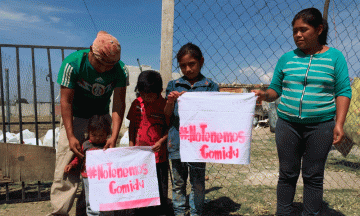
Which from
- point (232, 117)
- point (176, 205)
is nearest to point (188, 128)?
point (232, 117)

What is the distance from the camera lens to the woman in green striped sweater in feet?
6.11

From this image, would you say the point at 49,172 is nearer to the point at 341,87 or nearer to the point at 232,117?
the point at 232,117

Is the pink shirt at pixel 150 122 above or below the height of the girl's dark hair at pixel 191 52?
below

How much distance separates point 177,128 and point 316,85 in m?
1.15

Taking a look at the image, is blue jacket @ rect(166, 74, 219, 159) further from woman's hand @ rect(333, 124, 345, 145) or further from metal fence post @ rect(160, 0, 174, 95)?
woman's hand @ rect(333, 124, 345, 145)

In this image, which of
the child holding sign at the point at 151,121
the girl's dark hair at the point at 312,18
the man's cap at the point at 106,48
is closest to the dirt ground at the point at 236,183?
the child holding sign at the point at 151,121

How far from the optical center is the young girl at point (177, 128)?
2223mm

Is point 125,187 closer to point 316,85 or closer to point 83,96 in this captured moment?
point 83,96

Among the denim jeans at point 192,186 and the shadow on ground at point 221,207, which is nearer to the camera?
the denim jeans at point 192,186

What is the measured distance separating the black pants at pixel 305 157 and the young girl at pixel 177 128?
2.20 ft

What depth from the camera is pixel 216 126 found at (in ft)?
6.95

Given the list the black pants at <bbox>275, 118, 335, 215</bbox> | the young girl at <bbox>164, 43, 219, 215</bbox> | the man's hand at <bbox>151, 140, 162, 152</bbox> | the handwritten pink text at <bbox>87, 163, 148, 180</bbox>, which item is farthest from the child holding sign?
the black pants at <bbox>275, 118, 335, 215</bbox>

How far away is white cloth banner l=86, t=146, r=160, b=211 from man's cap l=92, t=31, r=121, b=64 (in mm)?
734

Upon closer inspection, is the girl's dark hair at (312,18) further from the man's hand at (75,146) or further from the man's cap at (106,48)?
the man's hand at (75,146)
